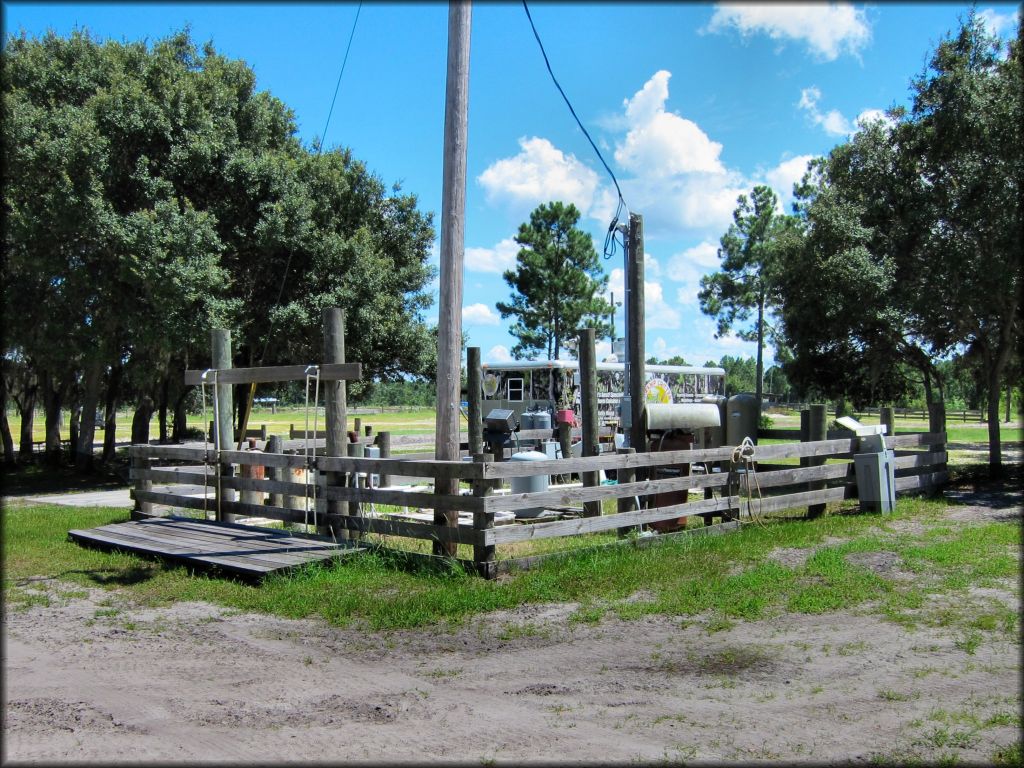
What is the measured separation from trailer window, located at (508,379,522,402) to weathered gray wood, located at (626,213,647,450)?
1365 centimetres

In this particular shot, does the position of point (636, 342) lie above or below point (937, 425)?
above

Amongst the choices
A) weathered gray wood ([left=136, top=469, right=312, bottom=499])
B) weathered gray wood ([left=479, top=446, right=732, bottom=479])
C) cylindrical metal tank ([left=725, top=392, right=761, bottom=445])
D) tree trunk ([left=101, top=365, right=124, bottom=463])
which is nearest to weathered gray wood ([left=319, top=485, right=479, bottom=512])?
weathered gray wood ([left=479, top=446, right=732, bottom=479])

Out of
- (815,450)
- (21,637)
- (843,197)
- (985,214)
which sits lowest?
(21,637)

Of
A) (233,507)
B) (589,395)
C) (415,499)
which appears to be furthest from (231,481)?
(589,395)

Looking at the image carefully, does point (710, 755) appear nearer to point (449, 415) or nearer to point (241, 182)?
point (449, 415)

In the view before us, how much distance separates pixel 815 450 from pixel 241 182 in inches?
624

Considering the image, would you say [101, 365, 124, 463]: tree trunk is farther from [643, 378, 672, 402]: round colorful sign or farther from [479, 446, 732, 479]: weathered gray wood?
[479, 446, 732, 479]: weathered gray wood

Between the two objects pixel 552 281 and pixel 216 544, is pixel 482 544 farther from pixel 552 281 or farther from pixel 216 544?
pixel 552 281

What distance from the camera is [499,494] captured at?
9.96 meters

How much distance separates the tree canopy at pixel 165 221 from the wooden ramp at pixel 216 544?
278 inches

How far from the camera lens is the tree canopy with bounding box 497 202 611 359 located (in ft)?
139

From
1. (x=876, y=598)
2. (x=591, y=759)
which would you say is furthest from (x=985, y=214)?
(x=591, y=759)

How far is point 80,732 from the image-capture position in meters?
4.11

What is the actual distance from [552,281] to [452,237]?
34.8 m
